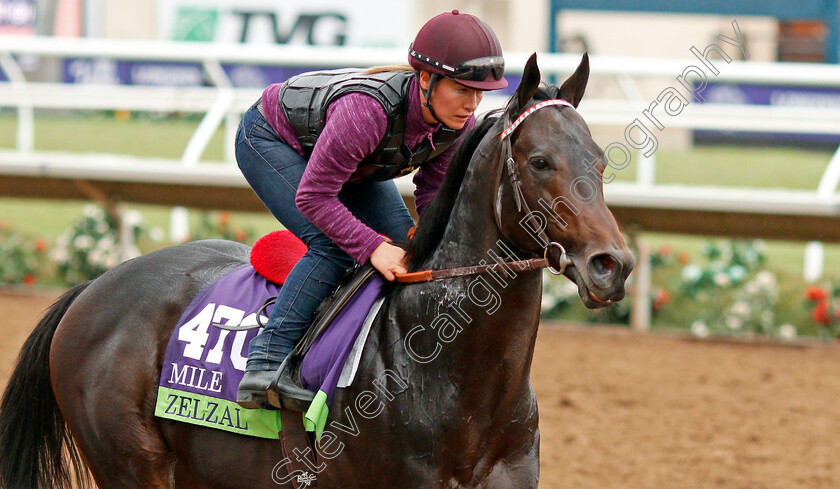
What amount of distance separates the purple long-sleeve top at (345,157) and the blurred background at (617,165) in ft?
13.3

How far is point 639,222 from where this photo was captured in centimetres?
812

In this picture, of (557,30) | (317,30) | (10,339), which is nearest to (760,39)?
(557,30)

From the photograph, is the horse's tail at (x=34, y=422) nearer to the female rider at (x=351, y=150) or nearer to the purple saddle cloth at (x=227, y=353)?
the purple saddle cloth at (x=227, y=353)

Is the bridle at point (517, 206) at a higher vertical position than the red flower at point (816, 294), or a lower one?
higher

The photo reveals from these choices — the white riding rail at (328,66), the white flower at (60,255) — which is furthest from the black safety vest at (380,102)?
the white flower at (60,255)

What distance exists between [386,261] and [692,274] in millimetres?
6479

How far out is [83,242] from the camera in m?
9.34

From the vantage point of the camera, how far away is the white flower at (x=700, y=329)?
320 inches

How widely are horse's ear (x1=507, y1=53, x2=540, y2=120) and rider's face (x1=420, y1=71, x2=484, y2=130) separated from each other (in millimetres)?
175

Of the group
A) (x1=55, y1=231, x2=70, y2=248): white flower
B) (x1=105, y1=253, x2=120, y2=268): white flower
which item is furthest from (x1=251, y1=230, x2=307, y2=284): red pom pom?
(x1=55, y1=231, x2=70, y2=248): white flower

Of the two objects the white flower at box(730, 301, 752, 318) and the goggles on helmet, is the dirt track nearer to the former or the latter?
the white flower at box(730, 301, 752, 318)

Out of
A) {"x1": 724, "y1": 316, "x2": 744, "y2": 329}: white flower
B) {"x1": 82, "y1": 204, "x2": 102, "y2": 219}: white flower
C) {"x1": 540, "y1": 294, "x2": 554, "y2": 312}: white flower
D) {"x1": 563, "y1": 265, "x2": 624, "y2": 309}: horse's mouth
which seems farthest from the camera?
{"x1": 82, "y1": 204, "x2": 102, "y2": 219}: white flower

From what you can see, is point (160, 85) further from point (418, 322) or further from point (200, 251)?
point (418, 322)

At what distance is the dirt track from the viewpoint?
486 centimetres
